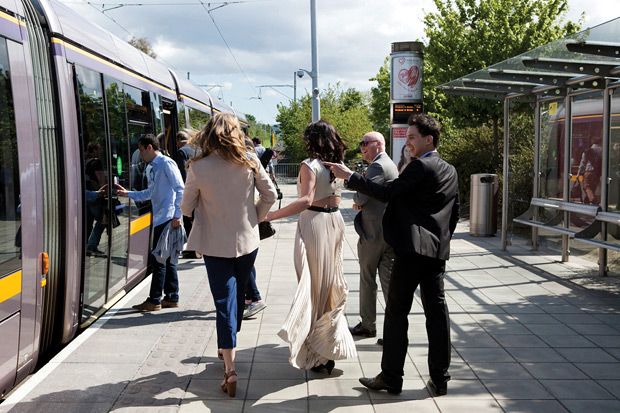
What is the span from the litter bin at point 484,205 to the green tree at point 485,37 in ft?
14.0

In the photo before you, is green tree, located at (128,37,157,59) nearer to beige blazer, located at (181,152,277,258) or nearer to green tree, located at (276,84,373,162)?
green tree, located at (276,84,373,162)

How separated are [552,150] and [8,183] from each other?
28.7ft

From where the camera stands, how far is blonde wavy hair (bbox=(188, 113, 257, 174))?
4.23 m

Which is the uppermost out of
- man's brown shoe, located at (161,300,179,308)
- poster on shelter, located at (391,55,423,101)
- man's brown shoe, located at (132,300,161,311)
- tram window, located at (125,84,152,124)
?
poster on shelter, located at (391,55,423,101)

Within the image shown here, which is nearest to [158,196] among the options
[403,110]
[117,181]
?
[117,181]

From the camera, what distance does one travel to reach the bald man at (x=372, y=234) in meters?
5.27

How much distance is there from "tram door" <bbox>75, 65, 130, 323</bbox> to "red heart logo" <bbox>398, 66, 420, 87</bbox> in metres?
8.88

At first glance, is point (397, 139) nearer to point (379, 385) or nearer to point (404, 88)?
point (404, 88)

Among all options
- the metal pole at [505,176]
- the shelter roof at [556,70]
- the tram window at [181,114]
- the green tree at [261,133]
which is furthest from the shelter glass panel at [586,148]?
the green tree at [261,133]

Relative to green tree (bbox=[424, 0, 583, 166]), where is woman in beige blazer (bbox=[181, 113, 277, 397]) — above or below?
below

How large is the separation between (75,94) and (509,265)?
22.3ft

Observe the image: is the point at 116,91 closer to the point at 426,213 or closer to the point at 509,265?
the point at 426,213

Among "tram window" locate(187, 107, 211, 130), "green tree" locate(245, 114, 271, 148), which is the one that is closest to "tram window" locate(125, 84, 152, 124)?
"tram window" locate(187, 107, 211, 130)

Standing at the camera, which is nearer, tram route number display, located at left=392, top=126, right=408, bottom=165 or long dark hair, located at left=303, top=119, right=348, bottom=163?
long dark hair, located at left=303, top=119, right=348, bottom=163
